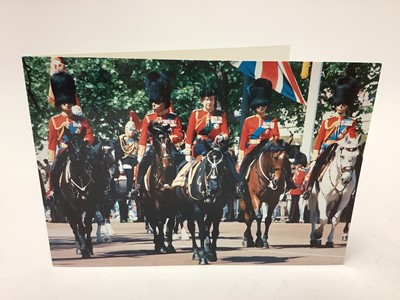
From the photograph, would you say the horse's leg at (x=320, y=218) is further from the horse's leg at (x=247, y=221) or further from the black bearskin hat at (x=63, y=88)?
the black bearskin hat at (x=63, y=88)

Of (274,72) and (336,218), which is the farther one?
(336,218)

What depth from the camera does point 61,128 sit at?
0.97 m

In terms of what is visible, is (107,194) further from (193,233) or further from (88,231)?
(193,233)

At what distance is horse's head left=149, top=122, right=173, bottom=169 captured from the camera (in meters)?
0.99

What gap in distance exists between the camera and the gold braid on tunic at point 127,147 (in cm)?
99

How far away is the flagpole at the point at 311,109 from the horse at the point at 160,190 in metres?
0.32

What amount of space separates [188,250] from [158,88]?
42 cm

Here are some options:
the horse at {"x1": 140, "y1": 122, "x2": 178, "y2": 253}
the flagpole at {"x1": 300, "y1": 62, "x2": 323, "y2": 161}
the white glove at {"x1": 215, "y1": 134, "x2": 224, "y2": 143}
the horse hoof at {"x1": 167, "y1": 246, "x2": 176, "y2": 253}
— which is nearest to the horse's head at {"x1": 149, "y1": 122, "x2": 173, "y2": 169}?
the horse at {"x1": 140, "y1": 122, "x2": 178, "y2": 253}

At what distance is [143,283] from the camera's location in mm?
1046

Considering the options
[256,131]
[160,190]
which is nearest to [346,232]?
[256,131]

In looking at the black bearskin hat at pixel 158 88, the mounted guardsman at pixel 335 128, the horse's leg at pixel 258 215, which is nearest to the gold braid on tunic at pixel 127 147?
the black bearskin hat at pixel 158 88
